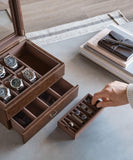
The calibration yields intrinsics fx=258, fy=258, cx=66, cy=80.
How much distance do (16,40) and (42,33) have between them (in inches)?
10.9

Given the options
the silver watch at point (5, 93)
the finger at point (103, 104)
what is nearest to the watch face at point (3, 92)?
the silver watch at point (5, 93)

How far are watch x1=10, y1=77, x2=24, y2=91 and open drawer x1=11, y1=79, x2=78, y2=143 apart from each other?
0.25 feet

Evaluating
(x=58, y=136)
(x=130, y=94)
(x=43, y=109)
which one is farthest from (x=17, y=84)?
(x=130, y=94)

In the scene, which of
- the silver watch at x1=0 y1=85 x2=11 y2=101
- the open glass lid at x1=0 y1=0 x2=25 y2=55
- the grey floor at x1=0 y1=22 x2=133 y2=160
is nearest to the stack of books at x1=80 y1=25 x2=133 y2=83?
the grey floor at x1=0 y1=22 x2=133 y2=160

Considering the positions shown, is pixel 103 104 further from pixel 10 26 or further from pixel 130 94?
pixel 10 26

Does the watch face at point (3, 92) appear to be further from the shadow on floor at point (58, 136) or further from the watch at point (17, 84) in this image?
the shadow on floor at point (58, 136)

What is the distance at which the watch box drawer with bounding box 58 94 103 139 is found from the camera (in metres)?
0.88

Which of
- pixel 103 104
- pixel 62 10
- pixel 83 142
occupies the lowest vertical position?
pixel 83 142

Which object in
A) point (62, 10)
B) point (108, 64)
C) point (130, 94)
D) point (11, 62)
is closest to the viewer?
point (130, 94)

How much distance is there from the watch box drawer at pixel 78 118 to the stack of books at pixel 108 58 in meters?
0.21

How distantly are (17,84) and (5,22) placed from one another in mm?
278

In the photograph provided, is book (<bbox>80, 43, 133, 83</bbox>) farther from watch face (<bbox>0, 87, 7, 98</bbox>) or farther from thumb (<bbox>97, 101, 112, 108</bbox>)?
watch face (<bbox>0, 87, 7, 98</bbox>)

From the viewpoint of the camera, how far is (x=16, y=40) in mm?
961

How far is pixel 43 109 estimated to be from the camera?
92 cm
